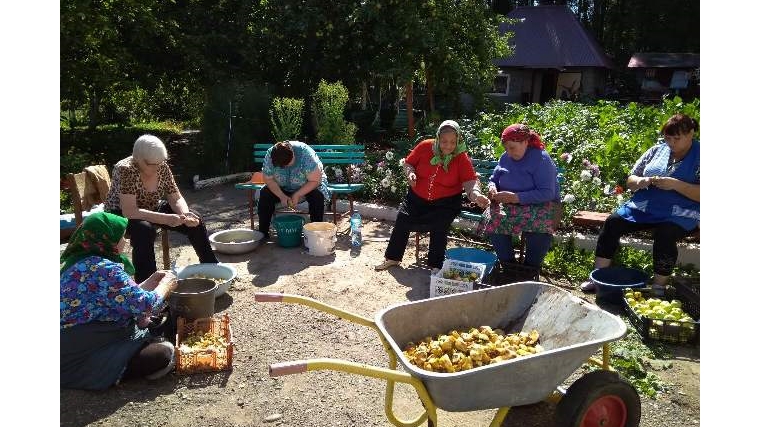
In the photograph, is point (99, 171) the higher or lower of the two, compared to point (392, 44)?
lower

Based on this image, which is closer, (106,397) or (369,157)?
(106,397)

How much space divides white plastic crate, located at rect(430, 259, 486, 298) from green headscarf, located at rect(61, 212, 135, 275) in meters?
2.41

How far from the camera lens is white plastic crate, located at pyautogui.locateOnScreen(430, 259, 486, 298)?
4398 millimetres

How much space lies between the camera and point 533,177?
4.72 m

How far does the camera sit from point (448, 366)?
102 inches

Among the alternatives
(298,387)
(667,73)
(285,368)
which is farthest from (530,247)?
(667,73)

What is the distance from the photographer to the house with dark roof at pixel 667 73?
26.9 m

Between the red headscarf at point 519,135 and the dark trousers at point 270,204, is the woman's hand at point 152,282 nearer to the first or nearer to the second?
the dark trousers at point 270,204

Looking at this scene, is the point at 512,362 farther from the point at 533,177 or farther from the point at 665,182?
the point at 665,182

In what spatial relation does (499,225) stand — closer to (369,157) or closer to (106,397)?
(106,397)

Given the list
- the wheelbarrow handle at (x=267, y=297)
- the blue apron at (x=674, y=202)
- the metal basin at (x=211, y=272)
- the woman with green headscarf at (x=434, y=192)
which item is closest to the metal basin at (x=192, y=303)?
the metal basin at (x=211, y=272)

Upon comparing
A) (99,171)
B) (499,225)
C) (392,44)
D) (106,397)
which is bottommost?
(106,397)

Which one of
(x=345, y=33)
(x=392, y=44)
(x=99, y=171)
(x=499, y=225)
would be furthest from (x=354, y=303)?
(x=345, y=33)

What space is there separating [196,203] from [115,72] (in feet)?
13.8
